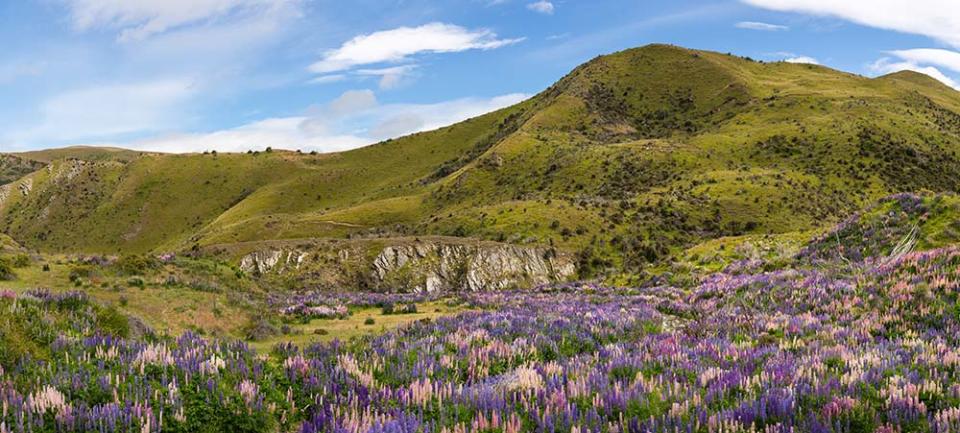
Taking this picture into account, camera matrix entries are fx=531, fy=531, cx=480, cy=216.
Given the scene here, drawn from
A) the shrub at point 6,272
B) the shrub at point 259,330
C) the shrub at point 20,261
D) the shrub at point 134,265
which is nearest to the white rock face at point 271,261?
the shrub at point 134,265

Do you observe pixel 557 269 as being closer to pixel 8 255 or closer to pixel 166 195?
pixel 8 255

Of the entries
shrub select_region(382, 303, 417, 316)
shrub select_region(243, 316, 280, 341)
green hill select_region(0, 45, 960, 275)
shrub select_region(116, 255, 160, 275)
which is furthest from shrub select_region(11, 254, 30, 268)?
green hill select_region(0, 45, 960, 275)

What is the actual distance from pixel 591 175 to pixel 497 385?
8941cm

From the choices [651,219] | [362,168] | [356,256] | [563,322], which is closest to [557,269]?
[356,256]

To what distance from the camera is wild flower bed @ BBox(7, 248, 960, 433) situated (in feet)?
A: 14.8

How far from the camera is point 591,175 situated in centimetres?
9275

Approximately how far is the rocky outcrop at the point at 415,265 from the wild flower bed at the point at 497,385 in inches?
1335

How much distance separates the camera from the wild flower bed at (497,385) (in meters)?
4.52

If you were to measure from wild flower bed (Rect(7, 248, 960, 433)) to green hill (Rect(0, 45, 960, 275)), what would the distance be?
42530 millimetres

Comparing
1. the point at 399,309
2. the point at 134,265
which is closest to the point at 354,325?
the point at 399,309

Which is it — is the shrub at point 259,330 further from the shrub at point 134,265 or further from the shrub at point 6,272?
the shrub at point 6,272

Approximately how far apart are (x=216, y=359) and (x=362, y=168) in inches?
6082

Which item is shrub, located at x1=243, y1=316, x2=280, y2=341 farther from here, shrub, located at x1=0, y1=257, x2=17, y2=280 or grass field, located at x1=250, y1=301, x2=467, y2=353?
shrub, located at x1=0, y1=257, x2=17, y2=280

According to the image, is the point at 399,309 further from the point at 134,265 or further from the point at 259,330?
the point at 134,265
